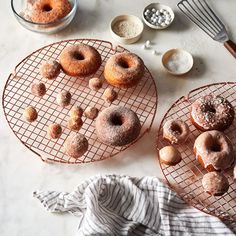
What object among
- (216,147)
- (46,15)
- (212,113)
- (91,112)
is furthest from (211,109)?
(46,15)

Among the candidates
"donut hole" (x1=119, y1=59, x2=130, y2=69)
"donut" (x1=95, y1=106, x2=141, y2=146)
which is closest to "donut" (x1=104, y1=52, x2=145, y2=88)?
Answer: "donut hole" (x1=119, y1=59, x2=130, y2=69)

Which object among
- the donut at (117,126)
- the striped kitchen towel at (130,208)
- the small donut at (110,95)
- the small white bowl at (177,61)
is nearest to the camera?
the striped kitchen towel at (130,208)

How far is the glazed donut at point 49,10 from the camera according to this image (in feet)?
5.41

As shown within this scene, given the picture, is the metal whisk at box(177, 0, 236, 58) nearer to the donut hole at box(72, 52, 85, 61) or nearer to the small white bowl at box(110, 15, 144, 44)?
the small white bowl at box(110, 15, 144, 44)

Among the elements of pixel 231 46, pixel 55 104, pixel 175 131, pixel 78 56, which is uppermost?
pixel 231 46

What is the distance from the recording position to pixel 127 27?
5.61 feet

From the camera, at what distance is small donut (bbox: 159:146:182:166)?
138cm

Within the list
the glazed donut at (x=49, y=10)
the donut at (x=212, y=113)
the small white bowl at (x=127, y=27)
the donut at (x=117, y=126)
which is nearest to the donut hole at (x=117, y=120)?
the donut at (x=117, y=126)

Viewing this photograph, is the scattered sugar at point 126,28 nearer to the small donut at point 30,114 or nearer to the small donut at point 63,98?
the small donut at point 63,98

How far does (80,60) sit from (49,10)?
27 centimetres

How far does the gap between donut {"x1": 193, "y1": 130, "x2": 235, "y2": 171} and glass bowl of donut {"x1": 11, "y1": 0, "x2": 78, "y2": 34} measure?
66 centimetres

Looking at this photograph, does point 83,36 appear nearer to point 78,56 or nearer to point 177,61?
point 78,56

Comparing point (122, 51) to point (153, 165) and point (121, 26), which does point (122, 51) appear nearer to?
point (121, 26)

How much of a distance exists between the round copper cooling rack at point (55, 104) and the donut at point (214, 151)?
0.61ft
